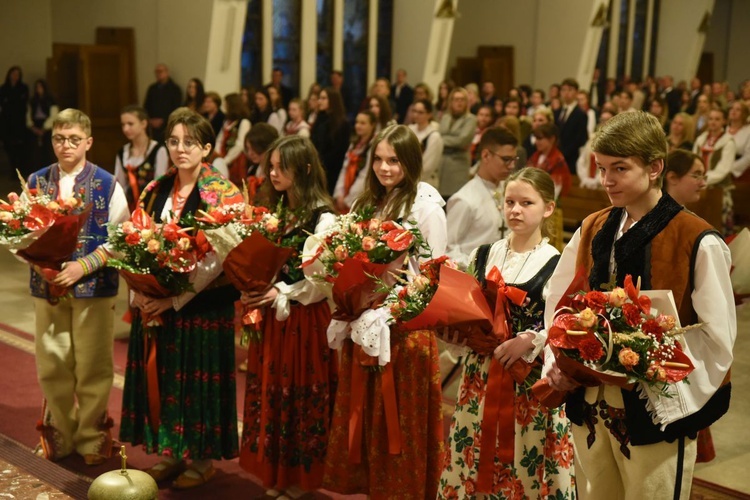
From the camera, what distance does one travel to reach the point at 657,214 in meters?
2.53

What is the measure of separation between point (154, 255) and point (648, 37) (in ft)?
76.2

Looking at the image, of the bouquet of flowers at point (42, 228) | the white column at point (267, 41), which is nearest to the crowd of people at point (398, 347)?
the bouquet of flowers at point (42, 228)

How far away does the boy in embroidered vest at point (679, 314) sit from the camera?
245cm

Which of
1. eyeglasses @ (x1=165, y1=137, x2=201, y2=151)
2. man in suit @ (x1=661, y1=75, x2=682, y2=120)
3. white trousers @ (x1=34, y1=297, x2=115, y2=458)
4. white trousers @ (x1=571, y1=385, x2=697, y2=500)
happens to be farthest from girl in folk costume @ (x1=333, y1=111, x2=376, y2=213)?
man in suit @ (x1=661, y1=75, x2=682, y2=120)

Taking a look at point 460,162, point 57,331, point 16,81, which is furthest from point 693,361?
point 16,81

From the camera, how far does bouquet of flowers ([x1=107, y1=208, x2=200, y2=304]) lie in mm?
3773

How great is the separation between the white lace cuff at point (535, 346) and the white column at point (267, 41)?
1219 cm

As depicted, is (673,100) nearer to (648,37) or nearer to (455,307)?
(648,37)

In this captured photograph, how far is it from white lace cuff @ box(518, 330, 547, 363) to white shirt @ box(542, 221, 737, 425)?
59cm

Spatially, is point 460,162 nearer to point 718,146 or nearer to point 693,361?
point 718,146

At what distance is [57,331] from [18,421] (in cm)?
88

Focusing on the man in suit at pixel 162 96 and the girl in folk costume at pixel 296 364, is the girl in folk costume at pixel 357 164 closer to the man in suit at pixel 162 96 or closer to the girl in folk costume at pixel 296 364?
the girl in folk costume at pixel 296 364

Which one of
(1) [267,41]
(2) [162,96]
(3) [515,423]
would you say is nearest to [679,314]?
(3) [515,423]

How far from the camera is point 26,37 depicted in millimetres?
14102
